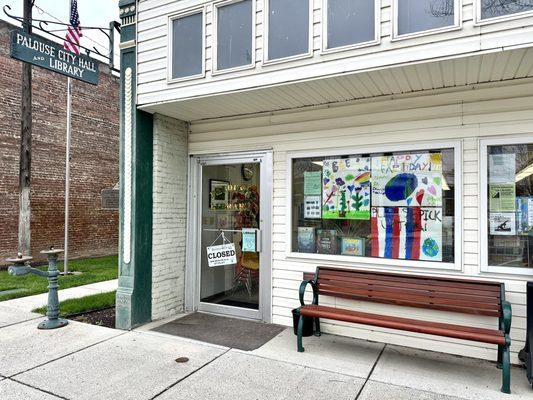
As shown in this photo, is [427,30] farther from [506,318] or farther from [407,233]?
[506,318]

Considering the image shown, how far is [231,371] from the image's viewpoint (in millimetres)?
3727

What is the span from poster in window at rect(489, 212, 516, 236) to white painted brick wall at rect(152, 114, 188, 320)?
13.0 feet

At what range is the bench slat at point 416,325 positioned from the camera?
3333mm

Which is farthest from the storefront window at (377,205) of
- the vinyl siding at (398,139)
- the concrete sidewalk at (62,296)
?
the concrete sidewalk at (62,296)

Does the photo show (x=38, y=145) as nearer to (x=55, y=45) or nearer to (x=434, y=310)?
(x=55, y=45)

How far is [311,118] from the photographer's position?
4.97m

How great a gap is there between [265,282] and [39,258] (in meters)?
8.57

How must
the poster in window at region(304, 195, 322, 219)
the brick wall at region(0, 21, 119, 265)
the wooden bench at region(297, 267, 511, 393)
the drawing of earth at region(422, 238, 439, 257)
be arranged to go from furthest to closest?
the brick wall at region(0, 21, 119, 265) < the poster in window at region(304, 195, 322, 219) < the drawing of earth at region(422, 238, 439, 257) < the wooden bench at region(297, 267, 511, 393)

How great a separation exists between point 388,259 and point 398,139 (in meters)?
1.39

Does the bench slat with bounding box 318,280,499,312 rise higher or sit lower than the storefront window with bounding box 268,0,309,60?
lower

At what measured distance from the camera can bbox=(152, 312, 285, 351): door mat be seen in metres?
4.54

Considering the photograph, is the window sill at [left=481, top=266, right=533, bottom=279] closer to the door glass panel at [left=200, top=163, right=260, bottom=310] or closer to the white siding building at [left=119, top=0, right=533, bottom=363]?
the white siding building at [left=119, top=0, right=533, bottom=363]

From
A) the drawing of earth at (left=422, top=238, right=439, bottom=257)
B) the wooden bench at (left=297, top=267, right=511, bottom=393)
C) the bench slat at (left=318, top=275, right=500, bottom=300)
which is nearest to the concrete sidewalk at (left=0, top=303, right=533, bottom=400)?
the wooden bench at (left=297, top=267, right=511, bottom=393)

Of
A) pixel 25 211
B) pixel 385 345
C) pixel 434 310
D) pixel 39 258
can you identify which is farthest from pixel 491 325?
pixel 39 258
